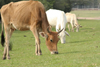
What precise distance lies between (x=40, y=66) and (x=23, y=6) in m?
3.91

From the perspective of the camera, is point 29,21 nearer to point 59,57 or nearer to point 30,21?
point 30,21

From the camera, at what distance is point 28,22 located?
11445 millimetres

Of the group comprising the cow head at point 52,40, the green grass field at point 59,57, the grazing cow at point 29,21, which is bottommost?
the green grass field at point 59,57

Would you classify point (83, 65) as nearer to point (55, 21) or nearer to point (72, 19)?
point (55, 21)

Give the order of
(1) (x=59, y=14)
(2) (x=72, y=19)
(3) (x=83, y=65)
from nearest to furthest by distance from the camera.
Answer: (3) (x=83, y=65), (1) (x=59, y=14), (2) (x=72, y=19)

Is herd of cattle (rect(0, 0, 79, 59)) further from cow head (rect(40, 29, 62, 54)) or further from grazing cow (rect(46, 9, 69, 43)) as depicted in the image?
grazing cow (rect(46, 9, 69, 43))

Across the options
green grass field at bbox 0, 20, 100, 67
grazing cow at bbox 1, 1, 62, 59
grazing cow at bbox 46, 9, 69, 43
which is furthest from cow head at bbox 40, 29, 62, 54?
grazing cow at bbox 46, 9, 69, 43

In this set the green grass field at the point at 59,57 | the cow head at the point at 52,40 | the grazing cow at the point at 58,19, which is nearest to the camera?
the green grass field at the point at 59,57

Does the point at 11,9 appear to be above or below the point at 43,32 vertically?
above

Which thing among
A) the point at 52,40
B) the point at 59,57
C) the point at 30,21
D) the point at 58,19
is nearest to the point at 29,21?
the point at 30,21

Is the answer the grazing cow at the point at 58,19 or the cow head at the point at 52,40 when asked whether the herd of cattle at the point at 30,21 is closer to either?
the cow head at the point at 52,40

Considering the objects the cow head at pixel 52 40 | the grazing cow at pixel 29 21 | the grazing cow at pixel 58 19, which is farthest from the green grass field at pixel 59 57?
the grazing cow at pixel 58 19

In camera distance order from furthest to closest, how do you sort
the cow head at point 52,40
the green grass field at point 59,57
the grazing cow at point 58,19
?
the grazing cow at point 58,19, the cow head at point 52,40, the green grass field at point 59,57

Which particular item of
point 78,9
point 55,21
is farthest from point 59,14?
point 78,9
